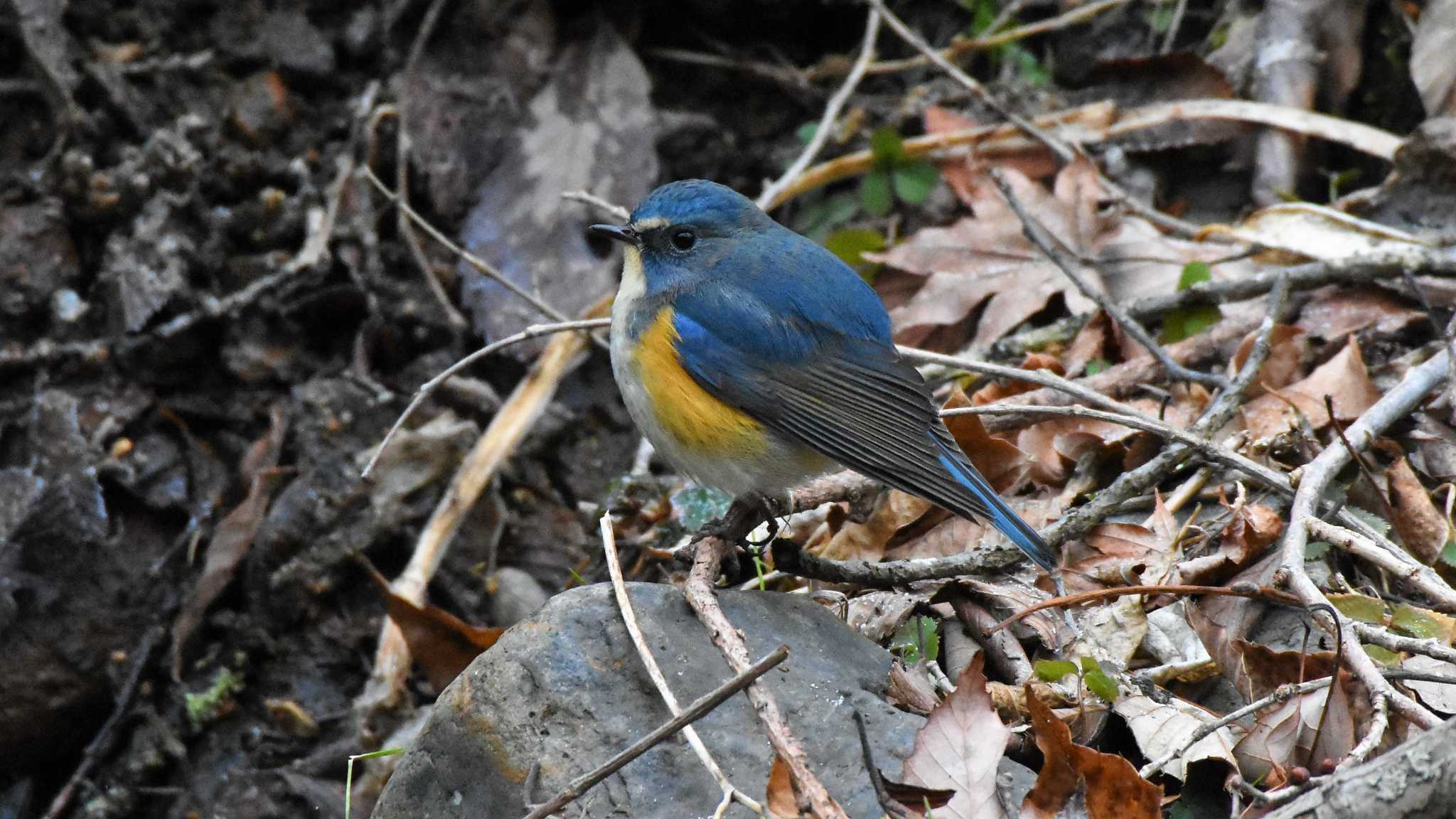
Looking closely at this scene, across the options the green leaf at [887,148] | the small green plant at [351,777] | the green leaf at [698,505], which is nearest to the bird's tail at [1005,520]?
the green leaf at [698,505]

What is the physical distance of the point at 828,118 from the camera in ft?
19.5

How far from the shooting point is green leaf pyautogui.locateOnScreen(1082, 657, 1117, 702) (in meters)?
3.02

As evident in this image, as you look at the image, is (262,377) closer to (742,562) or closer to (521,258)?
(521,258)

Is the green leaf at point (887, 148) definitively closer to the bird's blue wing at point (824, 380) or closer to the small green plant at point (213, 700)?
the bird's blue wing at point (824, 380)

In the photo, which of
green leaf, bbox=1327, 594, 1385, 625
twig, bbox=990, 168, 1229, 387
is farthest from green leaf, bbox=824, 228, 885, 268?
green leaf, bbox=1327, 594, 1385, 625

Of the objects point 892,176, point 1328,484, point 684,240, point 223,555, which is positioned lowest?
point 223,555

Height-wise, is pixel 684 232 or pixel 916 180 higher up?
pixel 684 232

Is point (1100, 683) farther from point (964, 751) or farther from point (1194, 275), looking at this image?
point (1194, 275)

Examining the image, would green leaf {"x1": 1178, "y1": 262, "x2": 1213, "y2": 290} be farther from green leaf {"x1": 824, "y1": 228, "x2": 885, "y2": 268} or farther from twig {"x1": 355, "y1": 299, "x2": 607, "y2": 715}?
twig {"x1": 355, "y1": 299, "x2": 607, "y2": 715}

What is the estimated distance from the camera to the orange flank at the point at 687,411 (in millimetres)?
3588

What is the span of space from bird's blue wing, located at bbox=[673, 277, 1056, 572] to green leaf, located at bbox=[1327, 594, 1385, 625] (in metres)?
0.82

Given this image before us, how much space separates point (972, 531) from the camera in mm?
3949

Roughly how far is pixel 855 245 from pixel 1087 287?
1.23m

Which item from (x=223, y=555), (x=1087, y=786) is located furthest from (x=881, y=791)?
(x=223, y=555)
